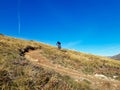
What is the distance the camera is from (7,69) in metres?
7.94

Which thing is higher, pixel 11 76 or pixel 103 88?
pixel 11 76

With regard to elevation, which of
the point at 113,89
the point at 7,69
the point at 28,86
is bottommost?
the point at 113,89

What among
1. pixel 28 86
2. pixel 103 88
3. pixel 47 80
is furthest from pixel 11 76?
pixel 103 88

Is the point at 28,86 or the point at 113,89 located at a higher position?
the point at 28,86

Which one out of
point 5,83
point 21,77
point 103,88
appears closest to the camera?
point 5,83

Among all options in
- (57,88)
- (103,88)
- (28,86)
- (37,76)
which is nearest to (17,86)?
(28,86)

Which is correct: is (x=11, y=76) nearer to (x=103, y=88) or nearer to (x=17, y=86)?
(x=17, y=86)

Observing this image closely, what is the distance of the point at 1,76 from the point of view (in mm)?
7152

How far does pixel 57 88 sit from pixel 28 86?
3.80 feet

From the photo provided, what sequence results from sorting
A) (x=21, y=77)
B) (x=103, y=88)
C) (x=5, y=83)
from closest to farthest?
(x=5, y=83)
(x=21, y=77)
(x=103, y=88)

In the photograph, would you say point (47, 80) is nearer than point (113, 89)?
Yes

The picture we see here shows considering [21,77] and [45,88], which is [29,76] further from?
[45,88]

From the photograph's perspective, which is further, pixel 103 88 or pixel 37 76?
pixel 103 88

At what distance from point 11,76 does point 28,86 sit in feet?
3.23
